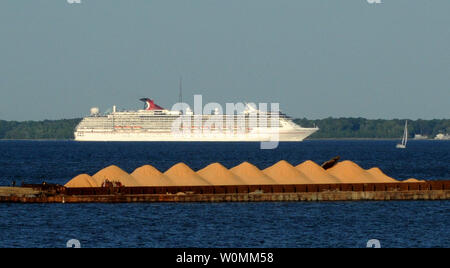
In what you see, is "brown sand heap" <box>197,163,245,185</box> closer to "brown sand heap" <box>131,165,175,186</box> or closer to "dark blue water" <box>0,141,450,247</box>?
"brown sand heap" <box>131,165,175,186</box>

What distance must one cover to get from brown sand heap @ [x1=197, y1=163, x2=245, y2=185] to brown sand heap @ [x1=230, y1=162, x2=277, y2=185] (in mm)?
428

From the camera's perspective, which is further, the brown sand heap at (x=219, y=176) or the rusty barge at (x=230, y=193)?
the brown sand heap at (x=219, y=176)

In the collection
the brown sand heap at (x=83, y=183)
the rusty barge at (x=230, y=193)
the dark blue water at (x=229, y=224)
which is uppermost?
the brown sand heap at (x=83, y=183)

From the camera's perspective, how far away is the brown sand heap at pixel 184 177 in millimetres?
63188

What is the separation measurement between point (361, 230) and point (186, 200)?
54.6 feet

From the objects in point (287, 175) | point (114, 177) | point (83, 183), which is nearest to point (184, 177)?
point (114, 177)

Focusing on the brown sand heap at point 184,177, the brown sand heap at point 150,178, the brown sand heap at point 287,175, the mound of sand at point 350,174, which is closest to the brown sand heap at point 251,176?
the brown sand heap at point 287,175

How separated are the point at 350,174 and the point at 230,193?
1031cm

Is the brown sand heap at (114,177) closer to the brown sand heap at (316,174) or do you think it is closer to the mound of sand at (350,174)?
the brown sand heap at (316,174)

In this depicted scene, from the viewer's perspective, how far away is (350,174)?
66.1m

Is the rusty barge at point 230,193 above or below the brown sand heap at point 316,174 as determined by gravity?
below

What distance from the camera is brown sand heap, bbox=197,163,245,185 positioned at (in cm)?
6375

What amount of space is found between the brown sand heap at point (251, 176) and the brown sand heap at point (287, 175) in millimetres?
571
